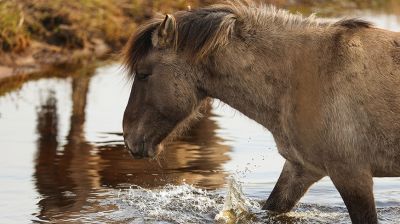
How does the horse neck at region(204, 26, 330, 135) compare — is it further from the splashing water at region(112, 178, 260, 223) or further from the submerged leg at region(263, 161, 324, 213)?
the splashing water at region(112, 178, 260, 223)

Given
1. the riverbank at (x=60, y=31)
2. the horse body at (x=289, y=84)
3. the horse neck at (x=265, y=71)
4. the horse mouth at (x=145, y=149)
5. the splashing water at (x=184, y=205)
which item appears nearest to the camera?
the horse body at (x=289, y=84)

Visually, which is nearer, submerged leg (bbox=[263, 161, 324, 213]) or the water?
submerged leg (bbox=[263, 161, 324, 213])

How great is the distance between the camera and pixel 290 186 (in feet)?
25.7

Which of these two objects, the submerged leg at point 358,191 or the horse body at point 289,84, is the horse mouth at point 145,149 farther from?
the submerged leg at point 358,191

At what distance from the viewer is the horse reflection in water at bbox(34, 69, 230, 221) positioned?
29.3ft

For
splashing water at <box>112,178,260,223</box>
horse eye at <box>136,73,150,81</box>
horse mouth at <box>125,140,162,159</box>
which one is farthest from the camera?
splashing water at <box>112,178,260,223</box>

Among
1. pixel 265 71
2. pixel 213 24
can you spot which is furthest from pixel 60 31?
pixel 265 71

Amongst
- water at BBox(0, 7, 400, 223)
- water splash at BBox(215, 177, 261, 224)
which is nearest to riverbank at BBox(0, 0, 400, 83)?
water at BBox(0, 7, 400, 223)

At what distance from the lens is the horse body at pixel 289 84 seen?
22.8 feet

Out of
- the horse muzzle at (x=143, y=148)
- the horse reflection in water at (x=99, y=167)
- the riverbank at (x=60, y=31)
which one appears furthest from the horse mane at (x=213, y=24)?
the riverbank at (x=60, y=31)

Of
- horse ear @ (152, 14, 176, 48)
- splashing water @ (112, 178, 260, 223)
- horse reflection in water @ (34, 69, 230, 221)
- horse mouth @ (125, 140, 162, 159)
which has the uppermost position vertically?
horse ear @ (152, 14, 176, 48)

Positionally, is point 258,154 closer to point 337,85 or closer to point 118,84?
point 337,85

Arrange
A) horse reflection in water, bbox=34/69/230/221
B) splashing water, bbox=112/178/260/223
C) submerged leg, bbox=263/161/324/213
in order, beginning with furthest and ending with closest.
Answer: horse reflection in water, bbox=34/69/230/221 < splashing water, bbox=112/178/260/223 < submerged leg, bbox=263/161/324/213

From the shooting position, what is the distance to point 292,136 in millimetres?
7066
